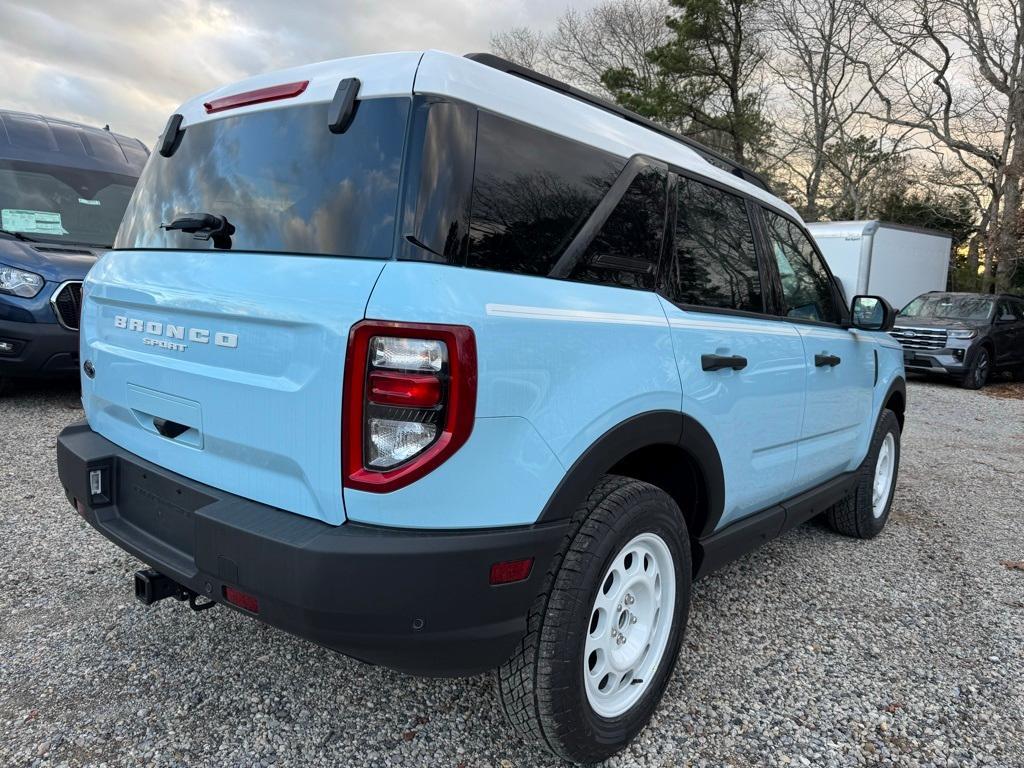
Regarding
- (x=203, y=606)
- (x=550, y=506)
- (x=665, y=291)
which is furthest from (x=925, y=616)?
(x=203, y=606)

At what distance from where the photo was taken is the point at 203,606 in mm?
2219

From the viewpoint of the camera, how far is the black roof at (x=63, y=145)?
6715 millimetres

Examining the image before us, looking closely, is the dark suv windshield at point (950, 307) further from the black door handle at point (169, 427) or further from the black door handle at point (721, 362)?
the black door handle at point (169, 427)

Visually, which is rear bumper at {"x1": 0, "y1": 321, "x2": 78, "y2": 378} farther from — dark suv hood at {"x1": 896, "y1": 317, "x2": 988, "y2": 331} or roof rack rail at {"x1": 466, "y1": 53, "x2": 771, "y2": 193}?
dark suv hood at {"x1": 896, "y1": 317, "x2": 988, "y2": 331}

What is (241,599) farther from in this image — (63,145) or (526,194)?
(63,145)

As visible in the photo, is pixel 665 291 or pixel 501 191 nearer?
pixel 501 191

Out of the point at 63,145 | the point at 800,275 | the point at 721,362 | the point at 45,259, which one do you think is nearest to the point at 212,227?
the point at 721,362

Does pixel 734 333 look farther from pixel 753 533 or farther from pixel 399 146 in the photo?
pixel 399 146

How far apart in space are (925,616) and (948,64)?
25.1 meters

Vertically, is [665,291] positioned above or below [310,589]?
above

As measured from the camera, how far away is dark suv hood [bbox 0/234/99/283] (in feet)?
19.2

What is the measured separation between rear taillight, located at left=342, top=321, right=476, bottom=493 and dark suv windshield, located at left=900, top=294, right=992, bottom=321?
13903mm

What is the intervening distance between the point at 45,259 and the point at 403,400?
5787 mm

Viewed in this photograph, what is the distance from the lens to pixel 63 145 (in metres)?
6.93
